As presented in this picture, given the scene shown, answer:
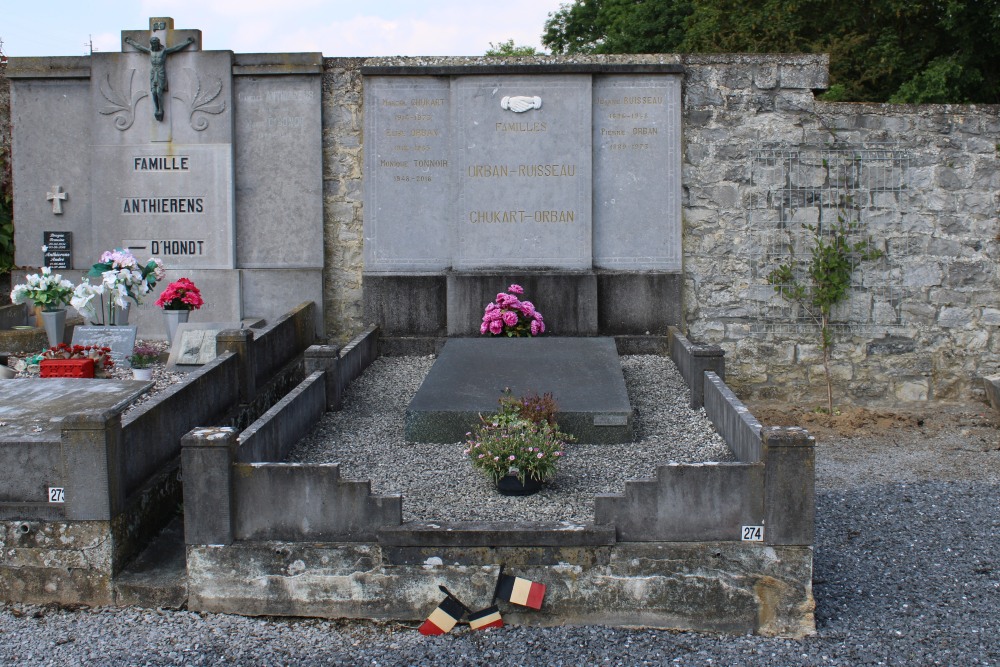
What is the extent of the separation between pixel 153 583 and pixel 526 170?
5.39 meters

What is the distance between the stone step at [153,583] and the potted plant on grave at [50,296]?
328cm

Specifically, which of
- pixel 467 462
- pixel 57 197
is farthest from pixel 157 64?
pixel 467 462

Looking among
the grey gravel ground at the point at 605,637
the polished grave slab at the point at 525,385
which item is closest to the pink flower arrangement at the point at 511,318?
the polished grave slab at the point at 525,385

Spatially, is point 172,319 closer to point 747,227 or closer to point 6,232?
point 6,232

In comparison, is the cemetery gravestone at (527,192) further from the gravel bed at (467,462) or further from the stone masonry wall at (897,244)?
the gravel bed at (467,462)

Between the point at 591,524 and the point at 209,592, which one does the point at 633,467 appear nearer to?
the point at 591,524

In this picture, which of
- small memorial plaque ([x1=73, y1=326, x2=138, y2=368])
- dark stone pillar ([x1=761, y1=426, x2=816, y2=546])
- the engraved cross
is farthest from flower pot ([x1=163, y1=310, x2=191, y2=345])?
dark stone pillar ([x1=761, y1=426, x2=816, y2=546])

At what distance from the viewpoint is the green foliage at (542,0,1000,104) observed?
13.3 metres

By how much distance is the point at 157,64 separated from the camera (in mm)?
8984

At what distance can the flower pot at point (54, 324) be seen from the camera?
760 centimetres

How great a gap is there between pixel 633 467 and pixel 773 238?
13.9ft

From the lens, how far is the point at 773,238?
9211 mm

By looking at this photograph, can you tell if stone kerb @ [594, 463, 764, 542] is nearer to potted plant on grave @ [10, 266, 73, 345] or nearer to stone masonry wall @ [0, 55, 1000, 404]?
stone masonry wall @ [0, 55, 1000, 404]

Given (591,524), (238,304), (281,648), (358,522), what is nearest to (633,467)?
(591,524)
